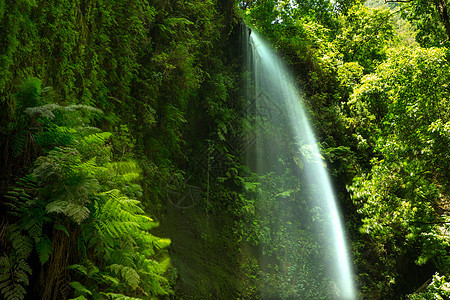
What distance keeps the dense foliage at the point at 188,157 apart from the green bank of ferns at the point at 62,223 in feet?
0.04

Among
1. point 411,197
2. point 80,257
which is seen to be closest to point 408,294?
point 411,197

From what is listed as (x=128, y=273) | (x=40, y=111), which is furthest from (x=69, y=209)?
(x=40, y=111)

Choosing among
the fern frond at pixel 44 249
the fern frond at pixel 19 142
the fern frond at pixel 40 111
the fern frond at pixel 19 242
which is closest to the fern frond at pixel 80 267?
the fern frond at pixel 44 249

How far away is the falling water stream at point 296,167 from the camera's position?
30.4 feet

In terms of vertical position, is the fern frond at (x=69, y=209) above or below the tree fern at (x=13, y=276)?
above

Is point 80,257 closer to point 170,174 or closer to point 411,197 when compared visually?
point 170,174

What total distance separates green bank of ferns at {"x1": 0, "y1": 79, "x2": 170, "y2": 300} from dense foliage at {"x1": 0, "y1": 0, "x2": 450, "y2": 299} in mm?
13

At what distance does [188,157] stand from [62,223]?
6.11 metres

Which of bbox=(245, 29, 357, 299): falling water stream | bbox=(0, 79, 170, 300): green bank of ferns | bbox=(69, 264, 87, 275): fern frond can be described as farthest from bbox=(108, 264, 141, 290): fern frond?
bbox=(245, 29, 357, 299): falling water stream

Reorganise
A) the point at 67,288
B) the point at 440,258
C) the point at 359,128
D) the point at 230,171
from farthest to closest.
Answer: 1. the point at 359,128
2. the point at 230,171
3. the point at 440,258
4. the point at 67,288

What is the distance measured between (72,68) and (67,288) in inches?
115

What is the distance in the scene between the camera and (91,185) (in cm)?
258

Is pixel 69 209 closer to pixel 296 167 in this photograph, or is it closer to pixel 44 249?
pixel 44 249

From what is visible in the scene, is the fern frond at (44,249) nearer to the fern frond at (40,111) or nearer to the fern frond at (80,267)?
the fern frond at (80,267)
